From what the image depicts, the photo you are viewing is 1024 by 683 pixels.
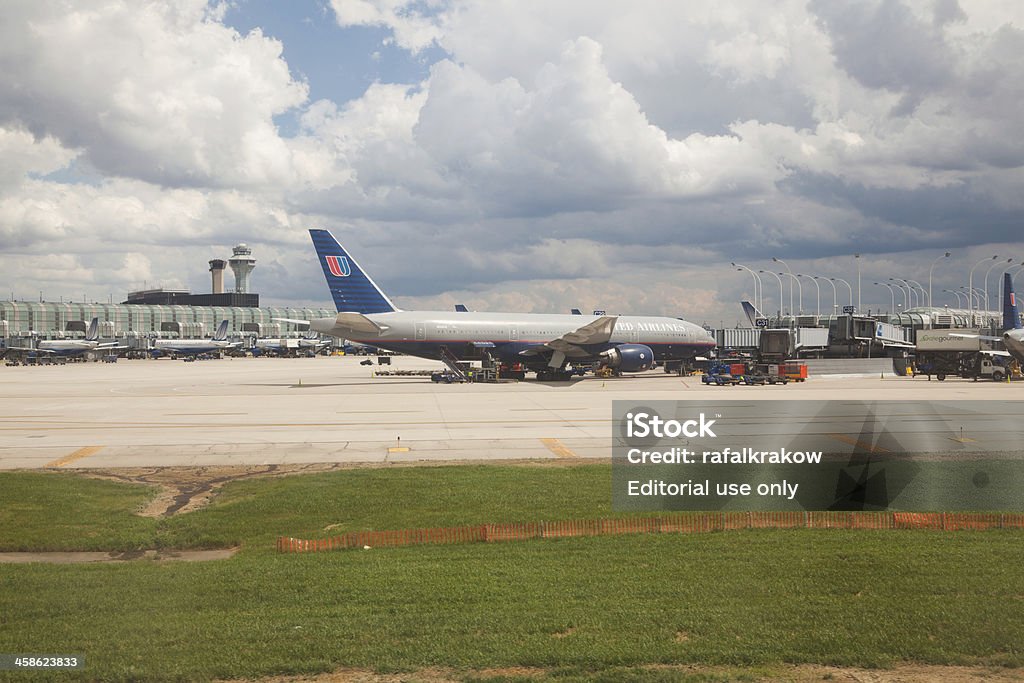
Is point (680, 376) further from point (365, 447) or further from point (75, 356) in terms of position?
point (75, 356)

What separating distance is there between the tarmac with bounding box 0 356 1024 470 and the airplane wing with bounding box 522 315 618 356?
305 cm

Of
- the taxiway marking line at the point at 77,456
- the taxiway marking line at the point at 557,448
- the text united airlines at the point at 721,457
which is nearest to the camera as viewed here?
the text united airlines at the point at 721,457

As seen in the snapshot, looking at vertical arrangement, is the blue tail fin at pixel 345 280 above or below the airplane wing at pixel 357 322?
above

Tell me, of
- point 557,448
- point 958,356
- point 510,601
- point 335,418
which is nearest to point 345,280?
point 335,418

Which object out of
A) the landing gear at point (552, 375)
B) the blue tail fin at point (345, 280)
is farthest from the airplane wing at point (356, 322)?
the landing gear at point (552, 375)

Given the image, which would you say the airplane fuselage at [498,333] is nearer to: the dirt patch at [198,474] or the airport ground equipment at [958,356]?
the airport ground equipment at [958,356]

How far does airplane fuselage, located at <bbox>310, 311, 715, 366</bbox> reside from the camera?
61.2m

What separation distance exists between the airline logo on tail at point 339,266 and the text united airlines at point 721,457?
4202cm

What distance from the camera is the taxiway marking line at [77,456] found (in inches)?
942

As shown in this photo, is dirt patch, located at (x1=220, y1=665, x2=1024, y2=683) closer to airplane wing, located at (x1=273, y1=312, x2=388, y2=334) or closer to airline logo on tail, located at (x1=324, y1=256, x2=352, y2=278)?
airplane wing, located at (x1=273, y1=312, x2=388, y2=334)

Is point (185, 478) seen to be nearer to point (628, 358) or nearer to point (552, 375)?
point (628, 358)

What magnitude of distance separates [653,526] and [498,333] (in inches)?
1960

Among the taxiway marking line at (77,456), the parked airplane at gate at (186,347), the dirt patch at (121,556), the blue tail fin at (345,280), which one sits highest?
the blue tail fin at (345,280)

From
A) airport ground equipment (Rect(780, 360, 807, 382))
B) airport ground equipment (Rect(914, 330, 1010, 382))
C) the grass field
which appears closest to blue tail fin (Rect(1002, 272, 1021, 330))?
airport ground equipment (Rect(914, 330, 1010, 382))
